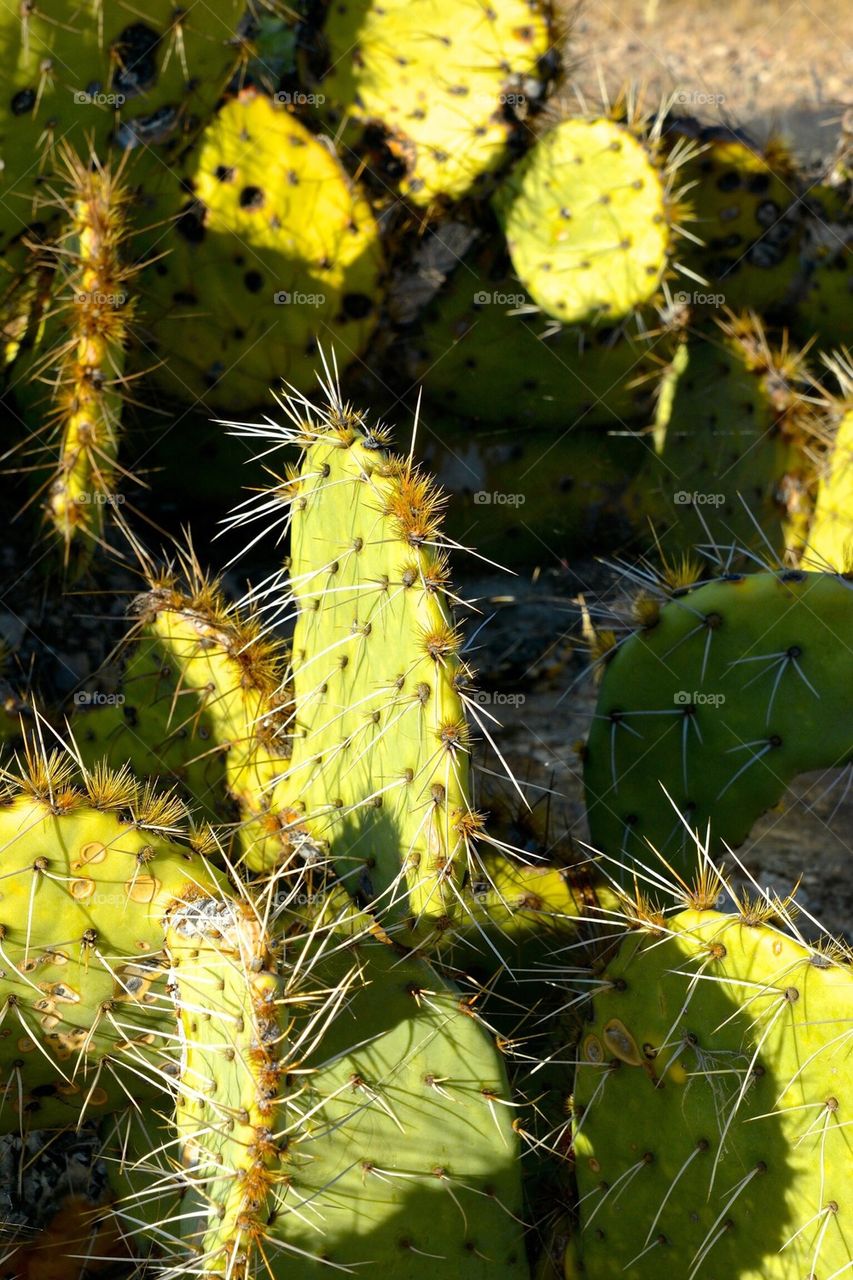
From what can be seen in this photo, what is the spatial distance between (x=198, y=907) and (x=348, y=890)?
376mm

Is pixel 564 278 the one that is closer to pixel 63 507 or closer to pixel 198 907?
pixel 63 507

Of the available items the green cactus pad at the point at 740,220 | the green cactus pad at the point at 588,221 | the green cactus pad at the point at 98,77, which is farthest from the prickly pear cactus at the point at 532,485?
the green cactus pad at the point at 98,77

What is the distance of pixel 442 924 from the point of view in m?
1.50

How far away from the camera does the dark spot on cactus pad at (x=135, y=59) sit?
2.49 metres

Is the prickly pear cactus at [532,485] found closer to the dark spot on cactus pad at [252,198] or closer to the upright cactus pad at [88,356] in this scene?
the dark spot on cactus pad at [252,198]

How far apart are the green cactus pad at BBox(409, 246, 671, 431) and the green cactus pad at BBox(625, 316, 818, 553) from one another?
0.41 ft

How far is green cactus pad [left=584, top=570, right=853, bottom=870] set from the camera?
1.87 meters

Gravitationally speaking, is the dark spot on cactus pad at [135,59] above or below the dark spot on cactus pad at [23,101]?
above

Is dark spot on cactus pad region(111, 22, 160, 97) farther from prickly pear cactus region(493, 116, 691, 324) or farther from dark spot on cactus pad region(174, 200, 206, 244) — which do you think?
prickly pear cactus region(493, 116, 691, 324)

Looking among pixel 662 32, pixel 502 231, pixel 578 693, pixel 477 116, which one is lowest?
pixel 578 693

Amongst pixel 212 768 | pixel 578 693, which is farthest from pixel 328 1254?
pixel 578 693

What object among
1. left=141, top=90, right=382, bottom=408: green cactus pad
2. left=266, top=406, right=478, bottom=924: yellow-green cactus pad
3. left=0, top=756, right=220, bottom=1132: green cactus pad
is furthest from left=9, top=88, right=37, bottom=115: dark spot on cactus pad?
left=0, top=756, right=220, bottom=1132: green cactus pad

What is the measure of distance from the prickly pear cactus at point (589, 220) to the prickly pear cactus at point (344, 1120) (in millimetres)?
2001

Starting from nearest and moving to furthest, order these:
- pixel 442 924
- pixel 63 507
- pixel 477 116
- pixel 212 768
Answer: pixel 442 924
pixel 212 768
pixel 63 507
pixel 477 116
